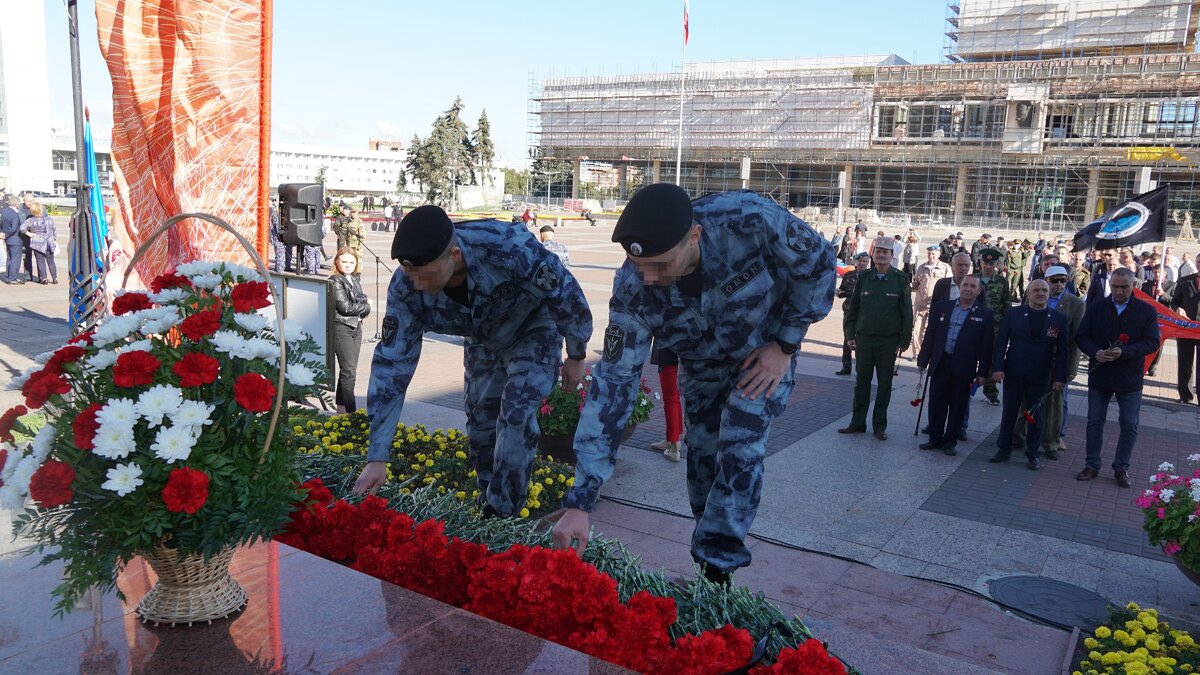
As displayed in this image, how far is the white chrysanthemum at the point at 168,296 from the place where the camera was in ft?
9.13

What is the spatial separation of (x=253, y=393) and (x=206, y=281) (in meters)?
0.60

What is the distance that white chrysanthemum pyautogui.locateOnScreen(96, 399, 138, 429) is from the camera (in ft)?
7.52

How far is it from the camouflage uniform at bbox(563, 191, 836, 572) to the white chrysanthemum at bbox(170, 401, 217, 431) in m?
1.26

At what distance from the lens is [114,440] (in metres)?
2.29

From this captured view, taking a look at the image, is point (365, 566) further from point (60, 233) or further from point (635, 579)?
point (60, 233)

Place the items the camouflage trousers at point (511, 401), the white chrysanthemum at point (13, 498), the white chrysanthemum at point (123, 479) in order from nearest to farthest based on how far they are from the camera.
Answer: the white chrysanthemum at point (123, 479) → the white chrysanthemum at point (13, 498) → the camouflage trousers at point (511, 401)

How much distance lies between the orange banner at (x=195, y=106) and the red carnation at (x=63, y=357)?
126 inches

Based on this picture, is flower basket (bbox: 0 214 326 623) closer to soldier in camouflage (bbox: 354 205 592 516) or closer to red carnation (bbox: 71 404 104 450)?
red carnation (bbox: 71 404 104 450)

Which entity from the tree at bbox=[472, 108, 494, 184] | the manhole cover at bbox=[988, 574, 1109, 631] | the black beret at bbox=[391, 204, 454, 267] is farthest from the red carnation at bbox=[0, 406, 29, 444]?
the tree at bbox=[472, 108, 494, 184]

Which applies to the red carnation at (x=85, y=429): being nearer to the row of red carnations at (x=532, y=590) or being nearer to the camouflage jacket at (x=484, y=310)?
the row of red carnations at (x=532, y=590)

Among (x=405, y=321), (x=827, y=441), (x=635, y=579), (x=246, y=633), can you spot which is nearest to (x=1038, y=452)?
(x=827, y=441)

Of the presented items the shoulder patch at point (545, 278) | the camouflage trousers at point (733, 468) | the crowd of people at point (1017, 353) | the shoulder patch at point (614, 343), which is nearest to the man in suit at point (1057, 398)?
the crowd of people at point (1017, 353)

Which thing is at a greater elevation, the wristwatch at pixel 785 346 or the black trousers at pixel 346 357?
the wristwatch at pixel 785 346

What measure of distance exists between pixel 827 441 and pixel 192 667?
260 inches
